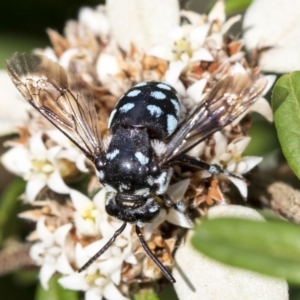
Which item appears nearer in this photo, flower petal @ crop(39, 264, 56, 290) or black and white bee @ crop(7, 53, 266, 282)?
black and white bee @ crop(7, 53, 266, 282)

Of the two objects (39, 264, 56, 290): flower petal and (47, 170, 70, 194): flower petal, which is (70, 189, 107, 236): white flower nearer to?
(47, 170, 70, 194): flower petal

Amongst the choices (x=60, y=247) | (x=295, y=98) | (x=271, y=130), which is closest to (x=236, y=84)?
(x=295, y=98)

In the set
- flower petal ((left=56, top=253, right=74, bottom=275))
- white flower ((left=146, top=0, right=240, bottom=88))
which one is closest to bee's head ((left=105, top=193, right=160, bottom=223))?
flower petal ((left=56, top=253, right=74, bottom=275))

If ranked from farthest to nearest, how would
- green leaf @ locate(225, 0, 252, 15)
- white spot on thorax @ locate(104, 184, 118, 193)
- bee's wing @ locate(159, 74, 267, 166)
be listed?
green leaf @ locate(225, 0, 252, 15) → white spot on thorax @ locate(104, 184, 118, 193) → bee's wing @ locate(159, 74, 267, 166)

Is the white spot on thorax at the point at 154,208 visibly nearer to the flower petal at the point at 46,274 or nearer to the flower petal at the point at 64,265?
the flower petal at the point at 64,265

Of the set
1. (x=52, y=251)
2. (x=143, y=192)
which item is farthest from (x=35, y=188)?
(x=143, y=192)

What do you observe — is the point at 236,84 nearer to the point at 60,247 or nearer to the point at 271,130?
the point at 60,247

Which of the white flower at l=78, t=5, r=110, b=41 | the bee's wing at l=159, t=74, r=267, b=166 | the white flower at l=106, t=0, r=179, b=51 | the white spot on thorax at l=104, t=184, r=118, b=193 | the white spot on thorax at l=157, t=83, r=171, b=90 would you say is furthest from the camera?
the white flower at l=78, t=5, r=110, b=41
